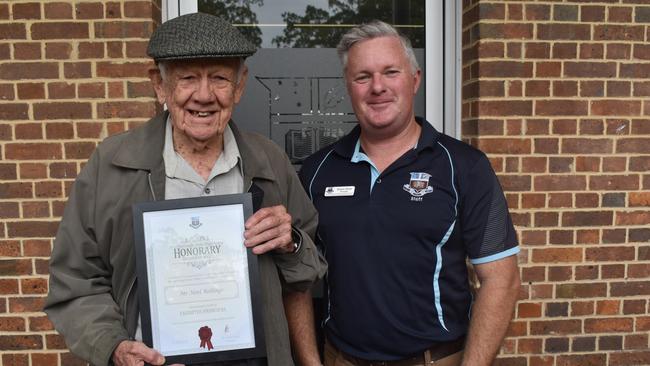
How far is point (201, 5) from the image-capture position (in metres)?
3.27

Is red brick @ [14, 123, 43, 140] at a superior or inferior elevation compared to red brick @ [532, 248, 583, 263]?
superior

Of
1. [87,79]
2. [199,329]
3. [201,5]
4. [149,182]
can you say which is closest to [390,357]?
[199,329]

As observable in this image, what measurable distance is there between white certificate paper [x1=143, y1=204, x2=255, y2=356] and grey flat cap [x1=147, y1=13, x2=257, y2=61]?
46cm

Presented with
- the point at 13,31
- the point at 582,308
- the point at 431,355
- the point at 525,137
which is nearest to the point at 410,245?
the point at 431,355

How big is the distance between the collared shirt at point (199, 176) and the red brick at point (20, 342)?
1.78 m

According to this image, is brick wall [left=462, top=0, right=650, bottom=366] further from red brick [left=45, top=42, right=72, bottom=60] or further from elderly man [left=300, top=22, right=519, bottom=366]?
red brick [left=45, top=42, right=72, bottom=60]

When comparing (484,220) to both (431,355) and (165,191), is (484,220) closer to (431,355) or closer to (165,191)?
(431,355)

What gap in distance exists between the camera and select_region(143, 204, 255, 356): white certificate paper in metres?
1.58

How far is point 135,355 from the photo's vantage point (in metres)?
1.54

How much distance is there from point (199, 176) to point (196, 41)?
0.43m

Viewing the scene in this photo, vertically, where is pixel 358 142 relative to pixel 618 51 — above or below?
below

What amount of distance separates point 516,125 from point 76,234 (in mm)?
2342

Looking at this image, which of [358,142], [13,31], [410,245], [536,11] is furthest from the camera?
[536,11]

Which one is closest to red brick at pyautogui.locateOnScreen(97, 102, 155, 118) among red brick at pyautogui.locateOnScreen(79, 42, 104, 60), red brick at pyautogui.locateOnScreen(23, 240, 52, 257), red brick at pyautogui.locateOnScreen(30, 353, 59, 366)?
red brick at pyautogui.locateOnScreen(79, 42, 104, 60)
